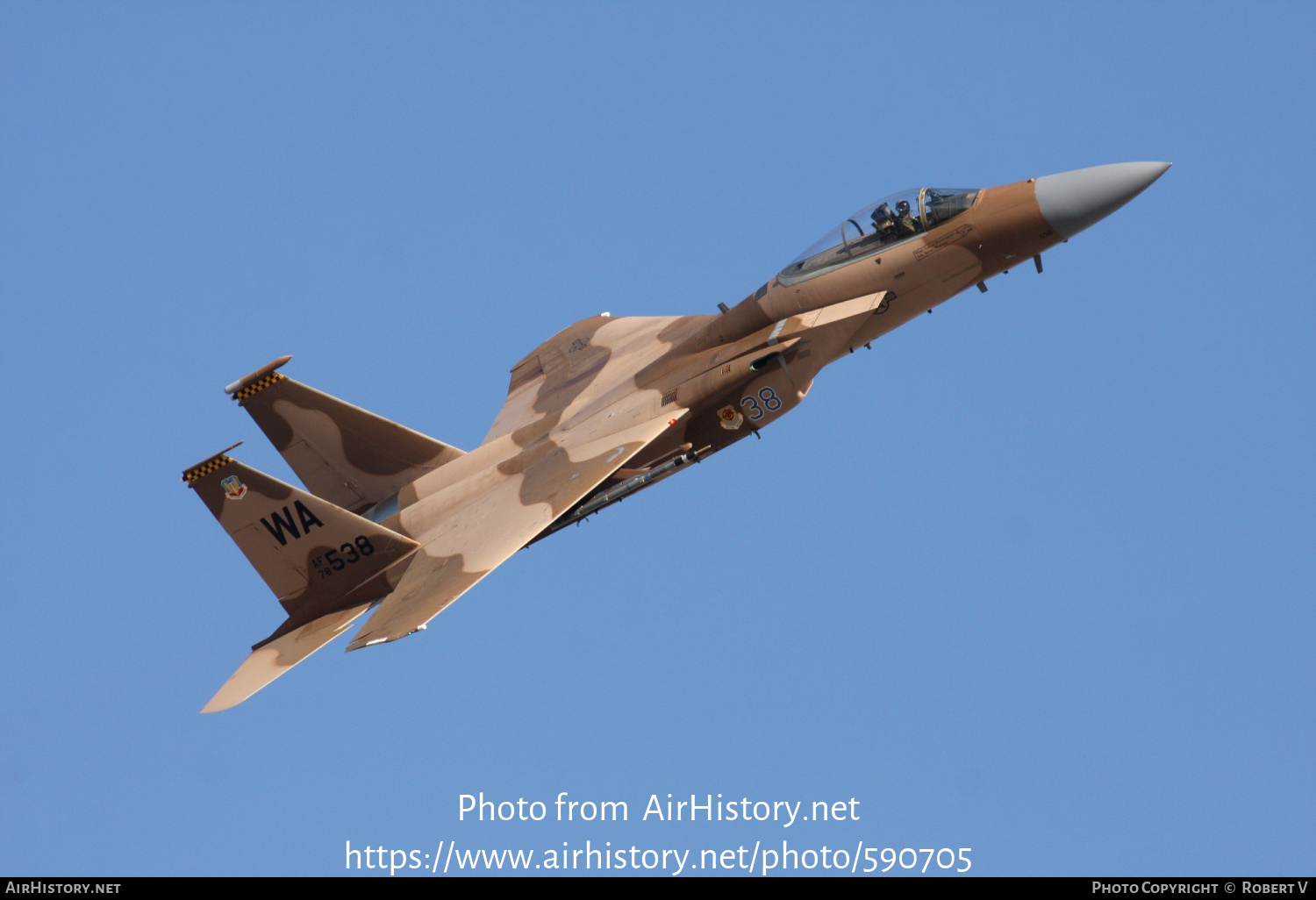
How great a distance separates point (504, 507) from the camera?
22.2 metres

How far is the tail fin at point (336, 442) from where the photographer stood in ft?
80.9

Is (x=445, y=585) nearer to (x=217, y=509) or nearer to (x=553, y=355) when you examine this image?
(x=217, y=509)

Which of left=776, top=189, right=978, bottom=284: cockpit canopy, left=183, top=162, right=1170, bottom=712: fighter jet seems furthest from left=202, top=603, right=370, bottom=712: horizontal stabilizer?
left=776, top=189, right=978, bottom=284: cockpit canopy

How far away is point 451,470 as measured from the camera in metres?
24.0

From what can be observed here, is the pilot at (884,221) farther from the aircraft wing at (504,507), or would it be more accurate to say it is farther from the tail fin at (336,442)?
the tail fin at (336,442)

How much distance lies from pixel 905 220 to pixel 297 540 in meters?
10.3

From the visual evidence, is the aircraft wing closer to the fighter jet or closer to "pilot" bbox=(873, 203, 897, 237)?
the fighter jet

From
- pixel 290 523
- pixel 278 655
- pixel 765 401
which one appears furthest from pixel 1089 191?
pixel 278 655

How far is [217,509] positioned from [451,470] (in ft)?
12.2

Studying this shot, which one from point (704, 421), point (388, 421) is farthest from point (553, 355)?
point (704, 421)

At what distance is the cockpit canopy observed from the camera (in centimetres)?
2156

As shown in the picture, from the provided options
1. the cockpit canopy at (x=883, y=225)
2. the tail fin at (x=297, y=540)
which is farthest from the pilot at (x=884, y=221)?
the tail fin at (x=297, y=540)

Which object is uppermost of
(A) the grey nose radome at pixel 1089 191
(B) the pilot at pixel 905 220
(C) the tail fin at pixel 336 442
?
(C) the tail fin at pixel 336 442

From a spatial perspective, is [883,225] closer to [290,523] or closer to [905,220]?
[905,220]
